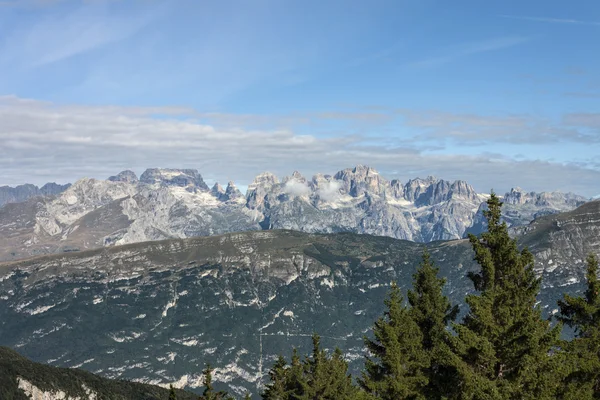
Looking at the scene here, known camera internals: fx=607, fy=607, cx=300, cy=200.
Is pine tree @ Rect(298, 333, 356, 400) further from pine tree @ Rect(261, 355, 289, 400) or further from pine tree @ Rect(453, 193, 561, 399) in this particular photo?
pine tree @ Rect(453, 193, 561, 399)

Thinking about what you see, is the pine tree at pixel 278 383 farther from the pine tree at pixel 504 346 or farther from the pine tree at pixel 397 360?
the pine tree at pixel 504 346

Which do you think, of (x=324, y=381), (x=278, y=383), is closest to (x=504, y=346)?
(x=324, y=381)

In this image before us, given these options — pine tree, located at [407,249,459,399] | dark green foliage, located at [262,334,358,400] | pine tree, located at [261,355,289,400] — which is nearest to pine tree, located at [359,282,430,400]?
pine tree, located at [407,249,459,399]

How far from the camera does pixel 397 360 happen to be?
182ft

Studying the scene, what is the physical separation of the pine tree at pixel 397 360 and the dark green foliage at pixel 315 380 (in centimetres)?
1712

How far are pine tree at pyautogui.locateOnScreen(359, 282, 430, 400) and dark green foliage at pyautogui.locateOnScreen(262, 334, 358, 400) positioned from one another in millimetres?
17122

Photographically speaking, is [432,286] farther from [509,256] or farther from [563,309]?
[509,256]

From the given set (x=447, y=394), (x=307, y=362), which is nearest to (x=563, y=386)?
(x=447, y=394)

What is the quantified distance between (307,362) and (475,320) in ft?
160

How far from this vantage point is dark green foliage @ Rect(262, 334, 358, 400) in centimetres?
7969

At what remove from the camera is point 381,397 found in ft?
181

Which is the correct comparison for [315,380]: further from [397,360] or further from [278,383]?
[397,360]

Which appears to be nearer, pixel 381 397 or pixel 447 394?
pixel 447 394

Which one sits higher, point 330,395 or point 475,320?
point 475,320
